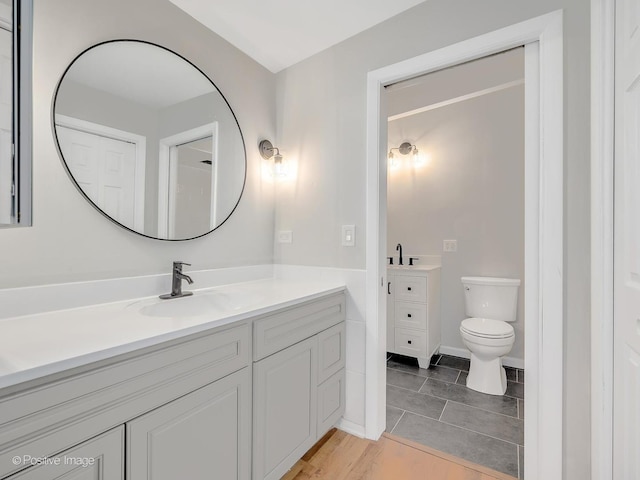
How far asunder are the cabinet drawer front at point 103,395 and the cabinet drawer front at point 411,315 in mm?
1969

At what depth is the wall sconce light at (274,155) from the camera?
202 cm

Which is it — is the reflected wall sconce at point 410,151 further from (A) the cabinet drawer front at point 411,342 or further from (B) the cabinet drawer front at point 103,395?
(B) the cabinet drawer front at point 103,395

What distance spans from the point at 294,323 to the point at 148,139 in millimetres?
1137

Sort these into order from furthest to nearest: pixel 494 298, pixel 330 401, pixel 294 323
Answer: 1. pixel 494 298
2. pixel 330 401
3. pixel 294 323

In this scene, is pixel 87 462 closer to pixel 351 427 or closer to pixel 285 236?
pixel 351 427

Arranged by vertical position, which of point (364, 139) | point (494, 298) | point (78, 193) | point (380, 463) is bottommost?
point (380, 463)

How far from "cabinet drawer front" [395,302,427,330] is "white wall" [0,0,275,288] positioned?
5.31ft

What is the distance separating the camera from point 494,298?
2500 mm

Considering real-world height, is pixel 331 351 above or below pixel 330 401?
above

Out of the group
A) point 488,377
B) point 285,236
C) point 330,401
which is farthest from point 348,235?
point 488,377
